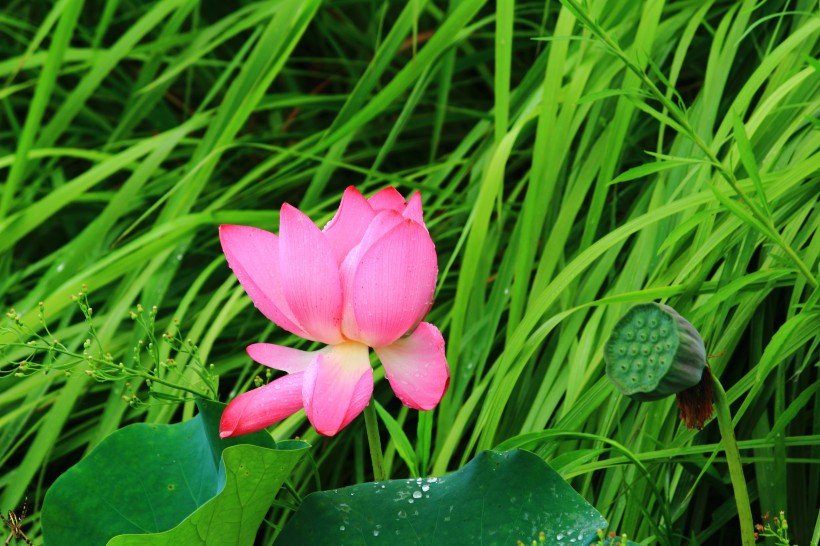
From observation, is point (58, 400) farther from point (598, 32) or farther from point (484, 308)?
point (598, 32)

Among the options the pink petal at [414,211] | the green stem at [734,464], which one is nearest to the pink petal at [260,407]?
the pink petal at [414,211]

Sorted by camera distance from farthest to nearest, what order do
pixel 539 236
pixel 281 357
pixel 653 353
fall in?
pixel 539 236, pixel 281 357, pixel 653 353

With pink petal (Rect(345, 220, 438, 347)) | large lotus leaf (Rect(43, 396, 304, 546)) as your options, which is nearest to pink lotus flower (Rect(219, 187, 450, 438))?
pink petal (Rect(345, 220, 438, 347))

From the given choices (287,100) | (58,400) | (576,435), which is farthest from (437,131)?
(576,435)

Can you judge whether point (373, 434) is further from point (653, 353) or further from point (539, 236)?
point (539, 236)

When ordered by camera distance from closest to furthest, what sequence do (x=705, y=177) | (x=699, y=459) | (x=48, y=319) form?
(x=699, y=459) → (x=705, y=177) → (x=48, y=319)

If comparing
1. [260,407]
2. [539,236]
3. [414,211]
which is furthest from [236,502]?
[539,236]
